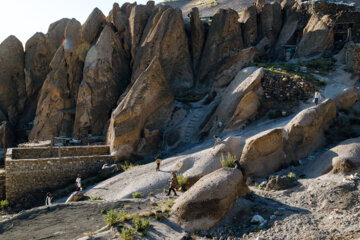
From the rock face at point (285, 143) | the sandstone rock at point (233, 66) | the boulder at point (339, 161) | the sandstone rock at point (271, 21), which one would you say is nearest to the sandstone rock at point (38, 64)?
the sandstone rock at point (233, 66)

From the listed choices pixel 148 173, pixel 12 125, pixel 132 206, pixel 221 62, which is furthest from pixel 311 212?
Result: pixel 12 125

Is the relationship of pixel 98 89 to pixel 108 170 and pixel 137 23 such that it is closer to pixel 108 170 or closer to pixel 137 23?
pixel 137 23

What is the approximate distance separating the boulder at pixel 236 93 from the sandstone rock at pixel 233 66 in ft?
9.98

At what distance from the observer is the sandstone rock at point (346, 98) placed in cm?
2080

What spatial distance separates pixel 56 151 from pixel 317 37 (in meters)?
21.0

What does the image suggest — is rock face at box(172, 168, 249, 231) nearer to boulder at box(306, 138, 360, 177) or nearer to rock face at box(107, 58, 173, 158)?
boulder at box(306, 138, 360, 177)

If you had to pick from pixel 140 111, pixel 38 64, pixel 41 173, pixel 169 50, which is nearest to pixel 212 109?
pixel 140 111

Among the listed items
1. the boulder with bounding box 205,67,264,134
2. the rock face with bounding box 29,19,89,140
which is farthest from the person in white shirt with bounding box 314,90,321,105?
the rock face with bounding box 29,19,89,140

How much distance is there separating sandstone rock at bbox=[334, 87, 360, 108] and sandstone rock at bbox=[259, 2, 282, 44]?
1184cm

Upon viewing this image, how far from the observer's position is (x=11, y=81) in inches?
1567

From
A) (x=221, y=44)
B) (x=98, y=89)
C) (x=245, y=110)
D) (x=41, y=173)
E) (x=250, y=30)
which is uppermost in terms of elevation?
(x=250, y=30)

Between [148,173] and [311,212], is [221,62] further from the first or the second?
[311,212]

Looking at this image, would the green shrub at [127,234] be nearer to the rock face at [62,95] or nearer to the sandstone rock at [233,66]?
the sandstone rock at [233,66]

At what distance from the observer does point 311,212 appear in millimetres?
13016
